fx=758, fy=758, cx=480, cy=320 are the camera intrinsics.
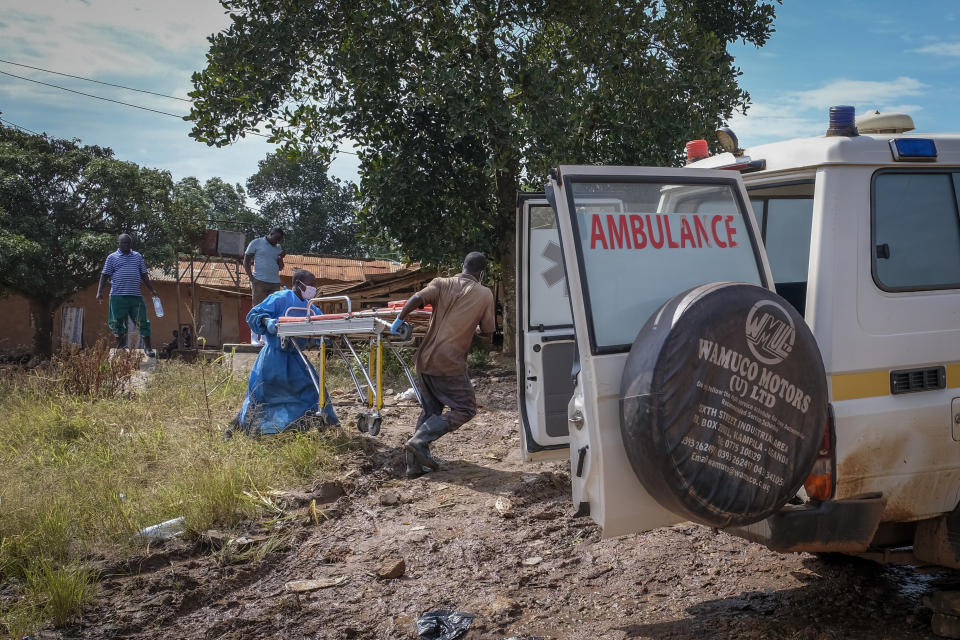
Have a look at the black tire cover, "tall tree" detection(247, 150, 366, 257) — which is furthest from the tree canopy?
"tall tree" detection(247, 150, 366, 257)

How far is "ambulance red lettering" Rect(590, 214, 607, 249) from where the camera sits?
285 centimetres

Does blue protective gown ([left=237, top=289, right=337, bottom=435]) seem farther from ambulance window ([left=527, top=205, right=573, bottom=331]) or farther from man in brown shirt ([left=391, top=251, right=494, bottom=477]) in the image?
ambulance window ([left=527, top=205, right=573, bottom=331])

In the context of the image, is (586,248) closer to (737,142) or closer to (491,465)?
(737,142)

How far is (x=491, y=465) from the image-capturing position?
6344 mm

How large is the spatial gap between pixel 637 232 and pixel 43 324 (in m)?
19.4

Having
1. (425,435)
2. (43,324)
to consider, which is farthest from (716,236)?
(43,324)

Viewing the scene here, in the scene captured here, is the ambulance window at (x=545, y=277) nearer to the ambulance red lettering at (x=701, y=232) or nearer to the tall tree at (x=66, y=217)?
the ambulance red lettering at (x=701, y=232)

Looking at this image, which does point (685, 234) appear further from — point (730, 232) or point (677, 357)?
point (677, 357)

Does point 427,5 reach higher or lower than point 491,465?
higher

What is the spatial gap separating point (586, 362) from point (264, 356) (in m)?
4.59

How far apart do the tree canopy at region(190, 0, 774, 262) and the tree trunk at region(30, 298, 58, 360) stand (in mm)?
10110

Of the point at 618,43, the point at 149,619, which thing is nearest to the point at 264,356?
the point at 149,619

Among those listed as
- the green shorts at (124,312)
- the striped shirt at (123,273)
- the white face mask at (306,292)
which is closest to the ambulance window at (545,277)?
the white face mask at (306,292)

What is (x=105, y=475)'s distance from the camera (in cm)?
557
